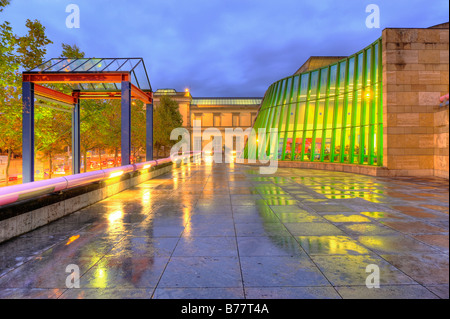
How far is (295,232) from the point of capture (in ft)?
A: 21.9

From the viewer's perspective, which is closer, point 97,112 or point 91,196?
point 91,196

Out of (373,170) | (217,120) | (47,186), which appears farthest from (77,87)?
(217,120)

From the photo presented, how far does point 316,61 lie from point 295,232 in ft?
119

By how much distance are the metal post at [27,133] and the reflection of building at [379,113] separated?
62.5ft

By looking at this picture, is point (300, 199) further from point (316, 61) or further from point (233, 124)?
point (233, 124)

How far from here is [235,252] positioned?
211 inches

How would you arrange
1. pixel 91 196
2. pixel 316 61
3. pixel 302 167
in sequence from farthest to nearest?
pixel 316 61 → pixel 302 167 → pixel 91 196

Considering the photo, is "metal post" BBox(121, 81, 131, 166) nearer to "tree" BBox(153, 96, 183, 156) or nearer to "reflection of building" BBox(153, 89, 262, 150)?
"tree" BBox(153, 96, 183, 156)

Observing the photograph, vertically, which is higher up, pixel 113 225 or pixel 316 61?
pixel 316 61

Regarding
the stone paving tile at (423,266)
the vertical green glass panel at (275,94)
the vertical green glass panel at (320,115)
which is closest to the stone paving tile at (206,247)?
the stone paving tile at (423,266)

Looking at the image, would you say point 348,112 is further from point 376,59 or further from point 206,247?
point 206,247

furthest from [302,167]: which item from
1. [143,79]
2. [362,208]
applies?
[362,208]

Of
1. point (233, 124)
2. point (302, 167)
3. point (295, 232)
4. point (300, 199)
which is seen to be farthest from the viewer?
point (233, 124)
